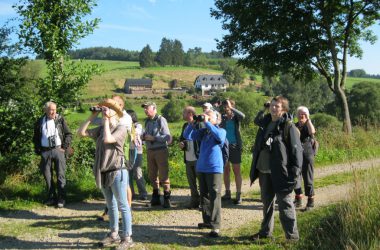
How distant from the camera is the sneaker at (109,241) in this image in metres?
5.43

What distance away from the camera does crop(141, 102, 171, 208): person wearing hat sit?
7.43 m

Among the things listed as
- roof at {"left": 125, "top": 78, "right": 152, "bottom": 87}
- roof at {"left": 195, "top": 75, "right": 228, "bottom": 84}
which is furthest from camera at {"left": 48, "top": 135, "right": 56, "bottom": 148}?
roof at {"left": 195, "top": 75, "right": 228, "bottom": 84}

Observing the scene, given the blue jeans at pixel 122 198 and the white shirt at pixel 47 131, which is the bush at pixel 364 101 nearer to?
the white shirt at pixel 47 131

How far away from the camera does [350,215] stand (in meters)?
5.05

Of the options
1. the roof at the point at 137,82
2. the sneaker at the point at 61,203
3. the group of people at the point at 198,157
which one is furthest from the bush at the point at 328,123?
the roof at the point at 137,82

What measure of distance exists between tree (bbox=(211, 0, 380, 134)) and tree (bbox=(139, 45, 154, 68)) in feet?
285

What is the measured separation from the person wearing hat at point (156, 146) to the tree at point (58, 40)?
95.5 inches

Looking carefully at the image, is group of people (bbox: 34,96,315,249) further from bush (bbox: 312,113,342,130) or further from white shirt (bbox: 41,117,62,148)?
bush (bbox: 312,113,342,130)

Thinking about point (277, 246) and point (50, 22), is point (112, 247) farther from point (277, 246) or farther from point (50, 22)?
point (50, 22)

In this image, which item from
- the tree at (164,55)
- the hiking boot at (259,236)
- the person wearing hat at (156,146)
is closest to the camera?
the hiking boot at (259,236)

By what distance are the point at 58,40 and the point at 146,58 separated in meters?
97.0

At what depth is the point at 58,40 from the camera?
9.02 m

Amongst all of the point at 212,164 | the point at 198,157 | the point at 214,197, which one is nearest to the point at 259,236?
the point at 214,197

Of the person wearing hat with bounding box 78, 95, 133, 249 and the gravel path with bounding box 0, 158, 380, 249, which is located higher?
the person wearing hat with bounding box 78, 95, 133, 249
